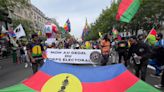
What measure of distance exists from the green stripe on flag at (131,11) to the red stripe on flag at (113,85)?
7576 millimetres

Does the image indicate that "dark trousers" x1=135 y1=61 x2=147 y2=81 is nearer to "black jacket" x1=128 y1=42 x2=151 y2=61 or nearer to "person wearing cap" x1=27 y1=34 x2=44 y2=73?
"black jacket" x1=128 y1=42 x2=151 y2=61

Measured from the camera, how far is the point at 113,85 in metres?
5.03

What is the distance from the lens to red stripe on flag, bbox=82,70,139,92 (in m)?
4.98

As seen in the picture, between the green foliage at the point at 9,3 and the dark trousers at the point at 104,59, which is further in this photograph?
the green foliage at the point at 9,3

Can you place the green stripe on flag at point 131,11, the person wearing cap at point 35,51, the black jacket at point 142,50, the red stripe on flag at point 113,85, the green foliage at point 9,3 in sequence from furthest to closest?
1. the green foliage at point 9,3
2. the green stripe on flag at point 131,11
3. the person wearing cap at point 35,51
4. the black jacket at point 142,50
5. the red stripe on flag at point 113,85

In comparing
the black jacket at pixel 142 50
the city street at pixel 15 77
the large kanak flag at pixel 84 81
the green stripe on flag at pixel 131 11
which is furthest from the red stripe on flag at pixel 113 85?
the green stripe on flag at pixel 131 11

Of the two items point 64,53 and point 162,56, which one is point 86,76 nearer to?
point 162,56

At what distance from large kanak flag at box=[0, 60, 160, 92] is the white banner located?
415 inches

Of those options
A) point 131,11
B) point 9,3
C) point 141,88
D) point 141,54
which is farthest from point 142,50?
point 9,3

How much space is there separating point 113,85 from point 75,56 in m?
11.4

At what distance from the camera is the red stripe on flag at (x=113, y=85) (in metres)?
4.98

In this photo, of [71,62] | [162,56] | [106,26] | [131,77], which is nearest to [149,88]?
[131,77]

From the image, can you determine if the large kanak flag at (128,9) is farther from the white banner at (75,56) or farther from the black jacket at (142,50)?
the white banner at (75,56)

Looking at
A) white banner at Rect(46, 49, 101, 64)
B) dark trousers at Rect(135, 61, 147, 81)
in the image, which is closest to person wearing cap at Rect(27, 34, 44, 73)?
dark trousers at Rect(135, 61, 147, 81)
